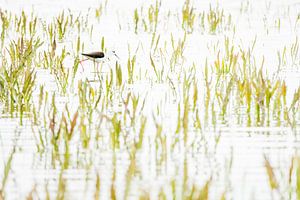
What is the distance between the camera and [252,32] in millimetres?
7211

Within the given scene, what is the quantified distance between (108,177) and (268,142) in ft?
2.65

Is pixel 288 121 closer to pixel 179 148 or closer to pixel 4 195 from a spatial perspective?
pixel 179 148

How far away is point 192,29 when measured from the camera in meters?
7.21

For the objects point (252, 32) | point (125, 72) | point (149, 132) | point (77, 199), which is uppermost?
point (252, 32)

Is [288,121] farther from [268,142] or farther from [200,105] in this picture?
[200,105]

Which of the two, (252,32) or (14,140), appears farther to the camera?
(252,32)

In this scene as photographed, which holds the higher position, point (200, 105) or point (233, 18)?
point (233, 18)

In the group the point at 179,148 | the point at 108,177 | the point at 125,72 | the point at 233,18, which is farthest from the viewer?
the point at 233,18

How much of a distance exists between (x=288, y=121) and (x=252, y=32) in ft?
14.6

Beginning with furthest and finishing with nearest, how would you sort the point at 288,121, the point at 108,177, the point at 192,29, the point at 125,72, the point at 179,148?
the point at 192,29 → the point at 125,72 → the point at 288,121 → the point at 179,148 → the point at 108,177

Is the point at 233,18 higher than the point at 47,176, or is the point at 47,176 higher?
the point at 233,18

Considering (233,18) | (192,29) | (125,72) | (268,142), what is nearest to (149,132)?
(268,142)

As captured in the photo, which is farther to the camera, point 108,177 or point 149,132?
point 149,132

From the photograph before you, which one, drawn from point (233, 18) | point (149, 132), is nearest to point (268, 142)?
point (149, 132)
